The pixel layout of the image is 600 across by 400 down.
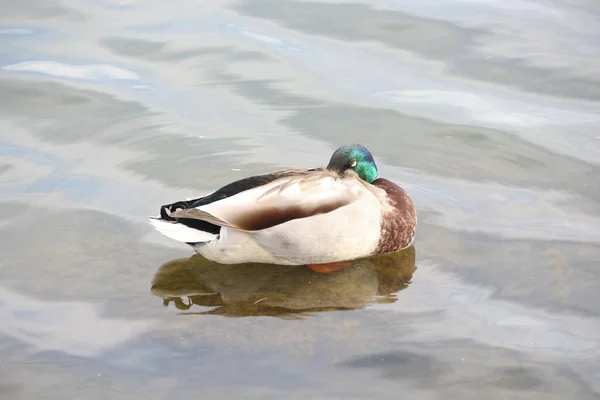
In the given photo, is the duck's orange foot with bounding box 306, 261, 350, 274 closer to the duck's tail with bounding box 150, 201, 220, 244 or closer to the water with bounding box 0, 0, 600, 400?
the water with bounding box 0, 0, 600, 400

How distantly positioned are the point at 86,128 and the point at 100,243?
1880 mm

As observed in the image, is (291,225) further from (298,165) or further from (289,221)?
(298,165)

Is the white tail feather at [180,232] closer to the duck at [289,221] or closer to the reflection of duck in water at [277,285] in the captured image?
the duck at [289,221]

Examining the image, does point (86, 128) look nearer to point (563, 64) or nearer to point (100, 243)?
point (100, 243)

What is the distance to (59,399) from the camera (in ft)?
13.4

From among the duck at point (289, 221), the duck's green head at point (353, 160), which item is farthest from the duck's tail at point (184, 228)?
the duck's green head at point (353, 160)

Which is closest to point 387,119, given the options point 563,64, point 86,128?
point 563,64

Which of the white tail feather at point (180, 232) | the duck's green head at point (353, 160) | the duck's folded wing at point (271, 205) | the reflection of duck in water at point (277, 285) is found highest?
the duck's green head at point (353, 160)

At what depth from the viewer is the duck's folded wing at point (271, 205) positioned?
505 cm

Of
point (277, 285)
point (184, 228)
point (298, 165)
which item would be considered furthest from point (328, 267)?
point (298, 165)

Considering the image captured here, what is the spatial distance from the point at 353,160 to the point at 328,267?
2.15ft

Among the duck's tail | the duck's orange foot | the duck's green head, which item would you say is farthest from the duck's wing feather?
the duck's orange foot

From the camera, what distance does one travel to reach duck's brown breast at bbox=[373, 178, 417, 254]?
17.5 ft

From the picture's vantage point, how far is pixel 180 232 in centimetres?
512
